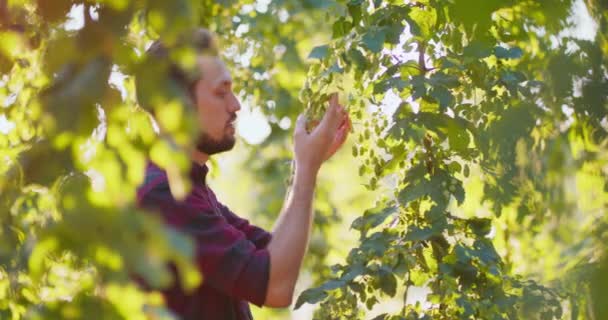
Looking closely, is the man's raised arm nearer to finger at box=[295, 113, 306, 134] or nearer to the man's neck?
finger at box=[295, 113, 306, 134]

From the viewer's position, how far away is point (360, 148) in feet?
8.29

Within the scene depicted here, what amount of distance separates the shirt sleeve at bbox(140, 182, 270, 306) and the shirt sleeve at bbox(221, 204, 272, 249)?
12.3 inches

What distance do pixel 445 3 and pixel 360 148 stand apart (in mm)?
400

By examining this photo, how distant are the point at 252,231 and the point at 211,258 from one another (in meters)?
0.42

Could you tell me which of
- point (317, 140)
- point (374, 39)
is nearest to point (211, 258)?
point (317, 140)

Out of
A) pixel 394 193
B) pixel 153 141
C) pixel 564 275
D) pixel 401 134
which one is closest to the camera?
pixel 153 141

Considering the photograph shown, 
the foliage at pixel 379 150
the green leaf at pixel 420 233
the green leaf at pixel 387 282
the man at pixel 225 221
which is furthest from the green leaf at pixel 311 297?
the man at pixel 225 221

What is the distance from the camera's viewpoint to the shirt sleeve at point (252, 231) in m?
2.18

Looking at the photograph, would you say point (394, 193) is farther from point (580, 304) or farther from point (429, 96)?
point (580, 304)

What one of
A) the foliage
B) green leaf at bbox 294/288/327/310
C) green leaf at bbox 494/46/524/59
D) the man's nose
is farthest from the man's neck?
green leaf at bbox 494/46/524/59

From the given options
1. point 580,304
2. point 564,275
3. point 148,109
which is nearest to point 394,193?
point 148,109

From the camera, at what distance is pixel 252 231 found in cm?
221

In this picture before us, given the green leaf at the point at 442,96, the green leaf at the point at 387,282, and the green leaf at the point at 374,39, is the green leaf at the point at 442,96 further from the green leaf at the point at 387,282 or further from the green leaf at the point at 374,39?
the green leaf at the point at 387,282

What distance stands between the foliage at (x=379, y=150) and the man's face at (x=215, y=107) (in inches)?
5.3
